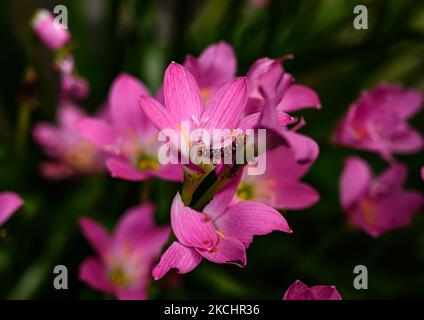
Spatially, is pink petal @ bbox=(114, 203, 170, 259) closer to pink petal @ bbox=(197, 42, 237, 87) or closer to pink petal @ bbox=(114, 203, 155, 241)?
pink petal @ bbox=(114, 203, 155, 241)

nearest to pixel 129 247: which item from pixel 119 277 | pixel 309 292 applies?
pixel 119 277

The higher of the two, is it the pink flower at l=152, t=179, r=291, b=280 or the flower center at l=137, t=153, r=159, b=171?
the flower center at l=137, t=153, r=159, b=171

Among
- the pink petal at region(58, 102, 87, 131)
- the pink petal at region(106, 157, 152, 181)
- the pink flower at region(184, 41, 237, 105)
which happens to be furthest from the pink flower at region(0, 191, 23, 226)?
the pink petal at region(58, 102, 87, 131)

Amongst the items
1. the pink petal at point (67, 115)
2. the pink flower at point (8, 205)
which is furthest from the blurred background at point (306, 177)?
the pink flower at point (8, 205)

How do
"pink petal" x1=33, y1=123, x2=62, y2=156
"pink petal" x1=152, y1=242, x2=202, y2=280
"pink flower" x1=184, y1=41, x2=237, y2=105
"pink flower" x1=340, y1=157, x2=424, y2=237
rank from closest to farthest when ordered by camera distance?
"pink petal" x1=152, y1=242, x2=202, y2=280 < "pink flower" x1=184, y1=41, x2=237, y2=105 < "pink flower" x1=340, y1=157, x2=424, y2=237 < "pink petal" x1=33, y1=123, x2=62, y2=156

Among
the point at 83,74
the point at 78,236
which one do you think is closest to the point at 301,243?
the point at 78,236

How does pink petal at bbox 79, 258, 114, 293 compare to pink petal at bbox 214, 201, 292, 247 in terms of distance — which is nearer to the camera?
pink petal at bbox 214, 201, 292, 247

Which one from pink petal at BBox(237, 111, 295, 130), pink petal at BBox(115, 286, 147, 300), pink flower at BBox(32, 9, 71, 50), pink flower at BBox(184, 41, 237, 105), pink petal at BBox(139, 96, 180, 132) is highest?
pink flower at BBox(32, 9, 71, 50)
